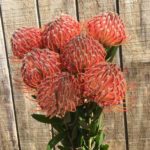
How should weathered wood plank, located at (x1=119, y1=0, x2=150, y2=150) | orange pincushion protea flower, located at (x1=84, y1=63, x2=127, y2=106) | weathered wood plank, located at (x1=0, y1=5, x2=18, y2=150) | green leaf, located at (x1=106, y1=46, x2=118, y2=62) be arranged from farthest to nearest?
weathered wood plank, located at (x1=0, y1=5, x2=18, y2=150)
weathered wood plank, located at (x1=119, y1=0, x2=150, y2=150)
green leaf, located at (x1=106, y1=46, x2=118, y2=62)
orange pincushion protea flower, located at (x1=84, y1=63, x2=127, y2=106)

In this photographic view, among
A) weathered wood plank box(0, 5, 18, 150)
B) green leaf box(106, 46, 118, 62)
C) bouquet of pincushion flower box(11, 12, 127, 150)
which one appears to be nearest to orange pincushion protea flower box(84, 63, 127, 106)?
bouquet of pincushion flower box(11, 12, 127, 150)

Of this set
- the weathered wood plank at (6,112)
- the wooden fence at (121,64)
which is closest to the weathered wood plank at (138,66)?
the wooden fence at (121,64)

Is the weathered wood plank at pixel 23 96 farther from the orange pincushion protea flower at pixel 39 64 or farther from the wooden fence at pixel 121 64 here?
the orange pincushion protea flower at pixel 39 64

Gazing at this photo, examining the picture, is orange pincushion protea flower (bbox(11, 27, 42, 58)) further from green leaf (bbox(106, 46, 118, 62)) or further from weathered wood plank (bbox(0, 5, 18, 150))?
weathered wood plank (bbox(0, 5, 18, 150))

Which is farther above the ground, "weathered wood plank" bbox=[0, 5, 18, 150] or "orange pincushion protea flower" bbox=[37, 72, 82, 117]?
"orange pincushion protea flower" bbox=[37, 72, 82, 117]

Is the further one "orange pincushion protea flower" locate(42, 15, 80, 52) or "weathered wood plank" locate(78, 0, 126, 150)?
"weathered wood plank" locate(78, 0, 126, 150)

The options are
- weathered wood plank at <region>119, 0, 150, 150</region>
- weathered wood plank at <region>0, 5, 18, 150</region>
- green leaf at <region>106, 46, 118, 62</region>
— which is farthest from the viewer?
weathered wood plank at <region>0, 5, 18, 150</region>

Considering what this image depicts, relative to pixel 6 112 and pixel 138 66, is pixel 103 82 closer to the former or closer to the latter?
pixel 138 66
